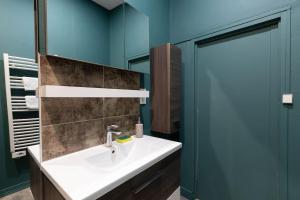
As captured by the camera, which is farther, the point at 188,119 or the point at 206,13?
the point at 188,119

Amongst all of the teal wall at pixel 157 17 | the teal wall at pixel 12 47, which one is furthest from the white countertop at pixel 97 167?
the teal wall at pixel 157 17

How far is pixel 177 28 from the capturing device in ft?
5.54

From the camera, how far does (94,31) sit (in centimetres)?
108

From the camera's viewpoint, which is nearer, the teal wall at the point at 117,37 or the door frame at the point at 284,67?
the door frame at the point at 284,67

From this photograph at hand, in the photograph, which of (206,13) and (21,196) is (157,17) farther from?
(21,196)

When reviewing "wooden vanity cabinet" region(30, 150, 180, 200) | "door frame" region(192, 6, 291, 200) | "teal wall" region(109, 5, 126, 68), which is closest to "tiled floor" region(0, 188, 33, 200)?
"wooden vanity cabinet" region(30, 150, 180, 200)

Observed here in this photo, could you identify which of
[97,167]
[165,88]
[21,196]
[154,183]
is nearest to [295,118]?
[165,88]

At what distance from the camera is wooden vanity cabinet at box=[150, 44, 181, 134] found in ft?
4.52

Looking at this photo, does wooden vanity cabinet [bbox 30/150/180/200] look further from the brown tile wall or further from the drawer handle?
the brown tile wall

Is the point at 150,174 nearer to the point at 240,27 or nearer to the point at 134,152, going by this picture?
the point at 134,152

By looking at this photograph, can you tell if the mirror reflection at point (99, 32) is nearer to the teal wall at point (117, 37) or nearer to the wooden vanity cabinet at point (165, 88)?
the teal wall at point (117, 37)

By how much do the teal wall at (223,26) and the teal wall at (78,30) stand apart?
0.89 meters

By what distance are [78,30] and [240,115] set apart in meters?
1.51

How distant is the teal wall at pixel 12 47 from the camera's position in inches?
42.8
